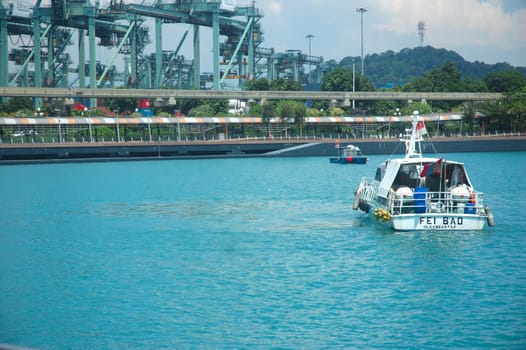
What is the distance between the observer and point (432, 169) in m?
33.9

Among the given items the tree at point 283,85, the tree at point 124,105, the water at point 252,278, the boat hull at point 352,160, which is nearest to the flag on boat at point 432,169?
the water at point 252,278

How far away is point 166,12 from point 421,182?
8936 cm

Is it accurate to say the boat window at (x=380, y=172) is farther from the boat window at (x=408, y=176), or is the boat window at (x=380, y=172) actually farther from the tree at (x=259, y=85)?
the tree at (x=259, y=85)

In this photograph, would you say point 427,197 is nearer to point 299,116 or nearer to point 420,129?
point 420,129

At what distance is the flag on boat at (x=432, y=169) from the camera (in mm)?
33250

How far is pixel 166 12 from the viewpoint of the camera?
116875 mm

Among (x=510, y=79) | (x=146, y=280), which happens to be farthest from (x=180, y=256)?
(x=510, y=79)

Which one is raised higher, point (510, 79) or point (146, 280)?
point (510, 79)

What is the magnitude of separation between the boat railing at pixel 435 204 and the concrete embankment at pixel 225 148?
2249 inches

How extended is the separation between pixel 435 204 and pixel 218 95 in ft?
276

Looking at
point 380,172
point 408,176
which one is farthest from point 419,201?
point 380,172

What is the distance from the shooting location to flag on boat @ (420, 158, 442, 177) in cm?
3325

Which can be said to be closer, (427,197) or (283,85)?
(427,197)

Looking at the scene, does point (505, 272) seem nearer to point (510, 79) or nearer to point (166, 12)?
point (166, 12)
